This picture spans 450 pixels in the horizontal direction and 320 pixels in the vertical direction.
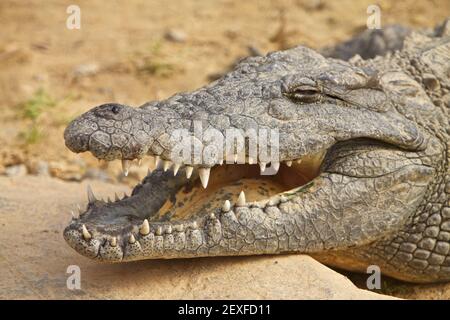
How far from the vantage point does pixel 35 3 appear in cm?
994

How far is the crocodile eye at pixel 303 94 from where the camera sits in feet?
13.4

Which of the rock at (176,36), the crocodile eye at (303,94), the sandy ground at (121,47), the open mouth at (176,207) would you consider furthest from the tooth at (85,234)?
the rock at (176,36)

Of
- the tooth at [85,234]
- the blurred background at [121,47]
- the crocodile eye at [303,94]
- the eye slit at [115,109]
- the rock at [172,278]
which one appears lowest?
the rock at [172,278]

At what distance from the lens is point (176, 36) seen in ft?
30.0

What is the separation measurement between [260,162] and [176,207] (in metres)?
0.63

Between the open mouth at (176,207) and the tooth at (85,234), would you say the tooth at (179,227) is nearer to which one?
the open mouth at (176,207)

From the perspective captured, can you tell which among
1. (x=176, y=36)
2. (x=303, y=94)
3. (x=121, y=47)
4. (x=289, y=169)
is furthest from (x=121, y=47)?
(x=303, y=94)

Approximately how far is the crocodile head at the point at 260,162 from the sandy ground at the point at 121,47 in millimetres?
2391

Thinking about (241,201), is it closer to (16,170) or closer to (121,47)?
(16,170)

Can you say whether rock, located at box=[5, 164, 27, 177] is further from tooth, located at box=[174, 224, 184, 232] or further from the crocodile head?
tooth, located at box=[174, 224, 184, 232]

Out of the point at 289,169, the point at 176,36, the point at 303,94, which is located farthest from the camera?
the point at 176,36

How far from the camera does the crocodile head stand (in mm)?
3635

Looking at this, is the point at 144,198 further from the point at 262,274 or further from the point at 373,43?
the point at 373,43
